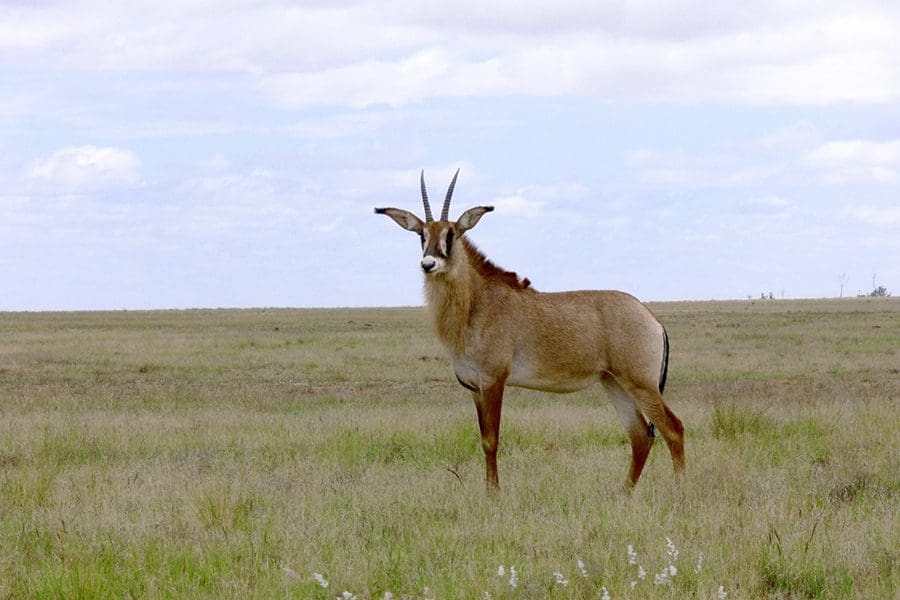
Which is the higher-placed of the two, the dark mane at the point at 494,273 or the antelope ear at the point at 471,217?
the antelope ear at the point at 471,217

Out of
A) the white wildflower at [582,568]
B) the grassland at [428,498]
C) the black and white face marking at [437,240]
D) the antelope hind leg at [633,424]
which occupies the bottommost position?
the grassland at [428,498]

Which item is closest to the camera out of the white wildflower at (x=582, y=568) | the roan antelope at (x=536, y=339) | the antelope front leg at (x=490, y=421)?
the white wildflower at (x=582, y=568)

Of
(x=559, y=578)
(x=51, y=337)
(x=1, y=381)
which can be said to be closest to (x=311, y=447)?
(x=559, y=578)

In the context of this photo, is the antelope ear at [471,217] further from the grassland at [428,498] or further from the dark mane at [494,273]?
the grassland at [428,498]

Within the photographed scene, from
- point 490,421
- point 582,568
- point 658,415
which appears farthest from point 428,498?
point 582,568

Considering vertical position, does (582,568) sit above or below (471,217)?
below

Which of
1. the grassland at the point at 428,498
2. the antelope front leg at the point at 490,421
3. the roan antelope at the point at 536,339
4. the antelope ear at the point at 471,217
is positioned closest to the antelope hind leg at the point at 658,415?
the roan antelope at the point at 536,339

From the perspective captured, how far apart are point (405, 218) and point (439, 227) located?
34cm

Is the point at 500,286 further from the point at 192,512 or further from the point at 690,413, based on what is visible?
the point at 690,413

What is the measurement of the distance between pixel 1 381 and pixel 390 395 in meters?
8.10

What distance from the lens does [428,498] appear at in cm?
862

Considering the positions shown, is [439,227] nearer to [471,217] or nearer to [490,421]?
[471,217]

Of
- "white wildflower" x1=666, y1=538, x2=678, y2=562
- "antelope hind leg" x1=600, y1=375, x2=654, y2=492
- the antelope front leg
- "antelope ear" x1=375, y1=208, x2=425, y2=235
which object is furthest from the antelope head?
"white wildflower" x1=666, y1=538, x2=678, y2=562

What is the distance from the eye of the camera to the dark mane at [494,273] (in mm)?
10320
